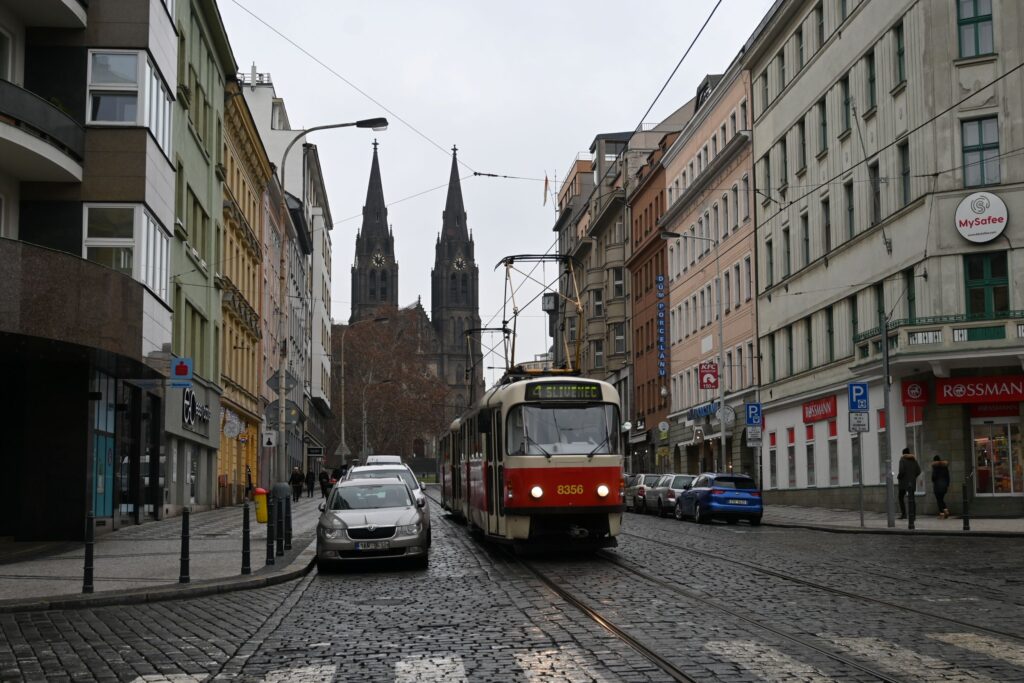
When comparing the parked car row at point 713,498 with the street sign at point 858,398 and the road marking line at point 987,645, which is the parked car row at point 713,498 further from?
the road marking line at point 987,645

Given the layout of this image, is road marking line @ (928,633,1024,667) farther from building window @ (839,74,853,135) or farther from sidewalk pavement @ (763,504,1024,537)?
building window @ (839,74,853,135)

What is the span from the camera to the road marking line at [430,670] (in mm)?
9527

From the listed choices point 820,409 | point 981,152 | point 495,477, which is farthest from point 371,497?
point 820,409

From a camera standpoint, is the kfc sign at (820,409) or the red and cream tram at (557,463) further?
the kfc sign at (820,409)

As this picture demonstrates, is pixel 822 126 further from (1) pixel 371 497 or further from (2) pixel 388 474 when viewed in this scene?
(1) pixel 371 497

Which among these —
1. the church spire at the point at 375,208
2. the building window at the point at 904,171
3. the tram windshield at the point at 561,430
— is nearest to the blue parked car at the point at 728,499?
the building window at the point at 904,171

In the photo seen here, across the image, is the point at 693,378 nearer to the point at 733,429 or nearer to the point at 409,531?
the point at 733,429

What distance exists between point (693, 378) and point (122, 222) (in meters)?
41.9

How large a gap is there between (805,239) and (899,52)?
34.8ft

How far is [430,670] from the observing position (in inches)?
391

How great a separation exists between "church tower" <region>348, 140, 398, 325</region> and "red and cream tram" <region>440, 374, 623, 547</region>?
155306 mm

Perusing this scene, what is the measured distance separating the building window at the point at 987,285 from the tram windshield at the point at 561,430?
17.4 metres

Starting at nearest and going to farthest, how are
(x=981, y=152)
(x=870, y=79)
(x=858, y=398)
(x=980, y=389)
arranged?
(x=858, y=398) < (x=980, y=389) < (x=981, y=152) < (x=870, y=79)

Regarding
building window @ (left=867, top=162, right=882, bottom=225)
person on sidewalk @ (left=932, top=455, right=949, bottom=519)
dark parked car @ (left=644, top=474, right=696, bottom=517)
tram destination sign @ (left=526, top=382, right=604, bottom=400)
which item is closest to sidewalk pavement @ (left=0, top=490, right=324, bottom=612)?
tram destination sign @ (left=526, top=382, right=604, bottom=400)
